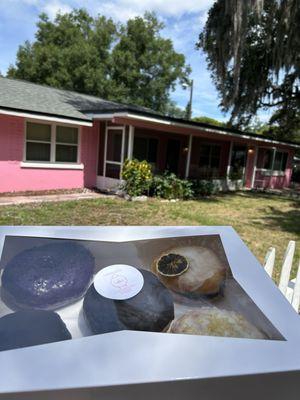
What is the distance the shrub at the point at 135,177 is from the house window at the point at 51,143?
2.12m

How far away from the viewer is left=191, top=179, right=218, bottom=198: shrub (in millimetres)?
12375

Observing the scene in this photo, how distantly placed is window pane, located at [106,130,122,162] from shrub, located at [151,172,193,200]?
6.17 ft

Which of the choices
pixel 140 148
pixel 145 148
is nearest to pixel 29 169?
pixel 140 148

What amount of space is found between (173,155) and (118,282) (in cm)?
1360

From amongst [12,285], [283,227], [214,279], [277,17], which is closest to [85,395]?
[12,285]

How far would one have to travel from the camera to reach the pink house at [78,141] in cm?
939

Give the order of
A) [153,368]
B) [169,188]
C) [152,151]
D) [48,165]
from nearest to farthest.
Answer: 1. [153,368]
2. [48,165]
3. [169,188]
4. [152,151]

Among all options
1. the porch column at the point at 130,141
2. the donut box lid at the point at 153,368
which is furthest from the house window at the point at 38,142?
the donut box lid at the point at 153,368

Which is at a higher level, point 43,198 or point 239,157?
point 239,157

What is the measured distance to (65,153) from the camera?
10.7 metres

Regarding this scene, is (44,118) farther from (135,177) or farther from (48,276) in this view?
(48,276)

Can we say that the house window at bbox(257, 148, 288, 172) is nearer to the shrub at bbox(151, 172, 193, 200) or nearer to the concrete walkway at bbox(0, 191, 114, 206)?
the shrub at bbox(151, 172, 193, 200)

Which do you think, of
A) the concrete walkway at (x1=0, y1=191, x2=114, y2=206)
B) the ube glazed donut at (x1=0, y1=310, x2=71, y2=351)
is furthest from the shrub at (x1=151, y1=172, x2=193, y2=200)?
the ube glazed donut at (x1=0, y1=310, x2=71, y2=351)

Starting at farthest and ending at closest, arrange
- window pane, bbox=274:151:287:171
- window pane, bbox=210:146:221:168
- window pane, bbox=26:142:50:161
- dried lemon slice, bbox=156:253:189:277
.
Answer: window pane, bbox=274:151:287:171, window pane, bbox=210:146:221:168, window pane, bbox=26:142:50:161, dried lemon slice, bbox=156:253:189:277
